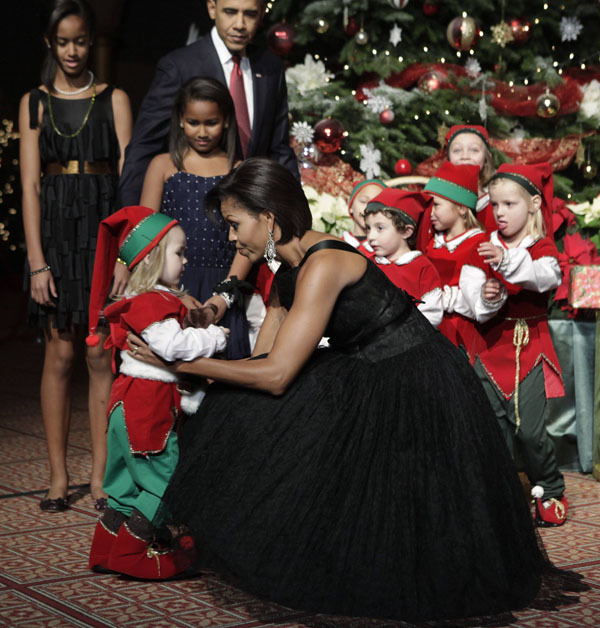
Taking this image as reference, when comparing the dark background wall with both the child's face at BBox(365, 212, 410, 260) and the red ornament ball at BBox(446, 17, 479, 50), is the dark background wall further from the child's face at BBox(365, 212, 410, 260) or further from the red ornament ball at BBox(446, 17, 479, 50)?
the child's face at BBox(365, 212, 410, 260)

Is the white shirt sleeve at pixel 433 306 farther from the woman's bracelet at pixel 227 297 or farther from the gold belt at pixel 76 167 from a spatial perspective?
the gold belt at pixel 76 167

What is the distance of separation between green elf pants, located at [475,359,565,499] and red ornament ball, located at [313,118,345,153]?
2104 millimetres

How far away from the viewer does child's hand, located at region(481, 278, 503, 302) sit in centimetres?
349

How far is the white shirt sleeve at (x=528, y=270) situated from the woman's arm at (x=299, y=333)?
103 cm

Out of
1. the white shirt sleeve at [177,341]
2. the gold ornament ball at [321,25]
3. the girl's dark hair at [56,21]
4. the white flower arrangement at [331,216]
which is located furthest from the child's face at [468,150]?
the gold ornament ball at [321,25]

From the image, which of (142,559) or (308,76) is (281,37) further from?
(142,559)

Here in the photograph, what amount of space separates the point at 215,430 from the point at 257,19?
62.4 inches

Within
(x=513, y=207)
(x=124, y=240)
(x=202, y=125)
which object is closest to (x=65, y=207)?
(x=202, y=125)

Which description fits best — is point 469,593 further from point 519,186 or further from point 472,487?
point 519,186

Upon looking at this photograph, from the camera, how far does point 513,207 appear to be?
363 centimetres

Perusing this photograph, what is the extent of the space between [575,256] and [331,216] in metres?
1.14

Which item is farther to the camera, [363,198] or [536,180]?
[363,198]

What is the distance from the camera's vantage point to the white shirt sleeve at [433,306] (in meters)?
3.55

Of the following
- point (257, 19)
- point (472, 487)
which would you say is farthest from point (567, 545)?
point (257, 19)
